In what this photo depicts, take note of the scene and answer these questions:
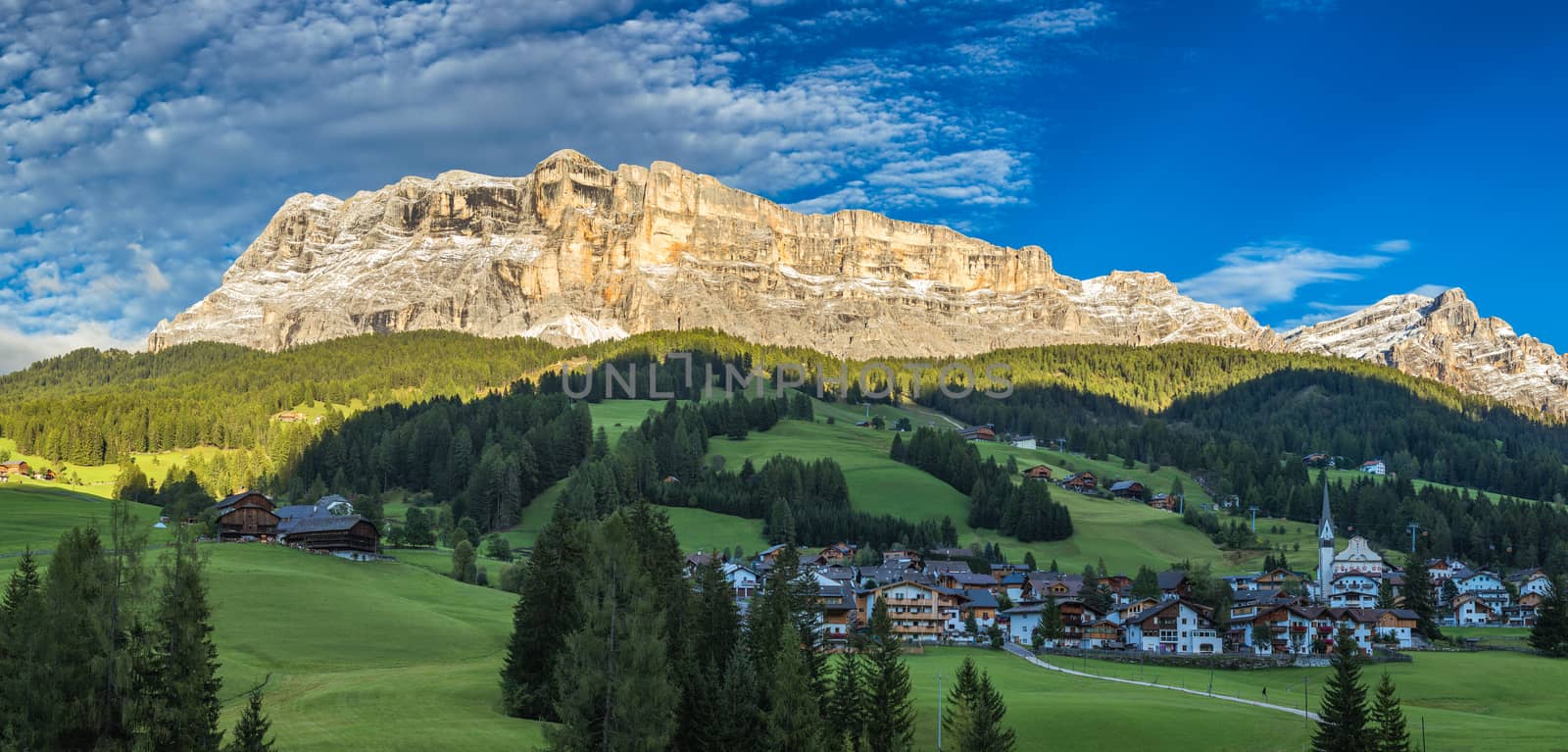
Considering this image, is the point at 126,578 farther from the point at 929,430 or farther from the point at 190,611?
the point at 929,430

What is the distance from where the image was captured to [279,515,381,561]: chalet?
104500 mm

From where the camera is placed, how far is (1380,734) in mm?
46594

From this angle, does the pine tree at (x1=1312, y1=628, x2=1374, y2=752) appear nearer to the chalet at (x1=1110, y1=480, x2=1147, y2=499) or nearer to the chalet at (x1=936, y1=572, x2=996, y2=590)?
the chalet at (x1=936, y1=572, x2=996, y2=590)

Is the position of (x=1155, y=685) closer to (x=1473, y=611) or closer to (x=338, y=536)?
(x=338, y=536)

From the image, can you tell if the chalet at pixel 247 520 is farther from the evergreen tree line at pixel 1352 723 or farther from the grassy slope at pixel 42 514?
the evergreen tree line at pixel 1352 723

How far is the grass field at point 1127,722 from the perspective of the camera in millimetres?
53594

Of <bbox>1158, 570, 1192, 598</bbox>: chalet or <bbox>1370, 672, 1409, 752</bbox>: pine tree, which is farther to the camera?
<bbox>1158, 570, 1192, 598</bbox>: chalet

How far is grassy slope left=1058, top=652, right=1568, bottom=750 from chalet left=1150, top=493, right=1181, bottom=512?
89.3 m

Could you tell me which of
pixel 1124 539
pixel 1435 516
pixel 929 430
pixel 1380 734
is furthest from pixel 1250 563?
pixel 1380 734

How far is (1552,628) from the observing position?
305 ft

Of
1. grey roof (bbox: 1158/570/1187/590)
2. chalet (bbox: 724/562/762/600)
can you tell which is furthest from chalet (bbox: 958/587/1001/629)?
chalet (bbox: 724/562/762/600)

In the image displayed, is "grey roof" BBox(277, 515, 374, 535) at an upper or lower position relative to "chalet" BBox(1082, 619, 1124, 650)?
upper

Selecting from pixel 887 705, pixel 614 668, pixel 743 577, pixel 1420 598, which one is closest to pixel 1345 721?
pixel 887 705

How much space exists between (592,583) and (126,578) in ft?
47.1
